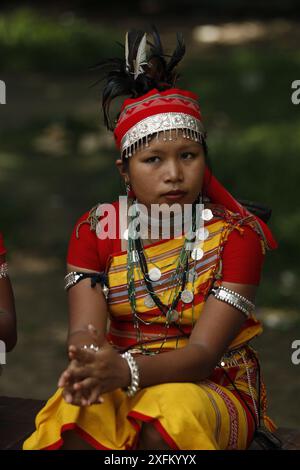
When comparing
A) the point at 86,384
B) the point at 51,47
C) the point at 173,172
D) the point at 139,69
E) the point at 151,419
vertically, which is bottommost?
the point at 151,419

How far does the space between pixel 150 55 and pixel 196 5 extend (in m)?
15.8

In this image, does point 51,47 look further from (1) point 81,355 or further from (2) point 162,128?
(1) point 81,355

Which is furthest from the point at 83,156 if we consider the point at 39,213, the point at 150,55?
the point at 150,55

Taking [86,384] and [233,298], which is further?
[233,298]

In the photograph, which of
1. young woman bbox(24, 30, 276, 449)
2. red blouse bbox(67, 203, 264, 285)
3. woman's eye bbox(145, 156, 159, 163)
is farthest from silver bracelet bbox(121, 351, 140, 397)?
woman's eye bbox(145, 156, 159, 163)

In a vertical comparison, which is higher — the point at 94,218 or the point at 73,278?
the point at 94,218

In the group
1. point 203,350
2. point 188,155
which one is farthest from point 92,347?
point 188,155

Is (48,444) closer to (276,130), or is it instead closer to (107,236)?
(107,236)

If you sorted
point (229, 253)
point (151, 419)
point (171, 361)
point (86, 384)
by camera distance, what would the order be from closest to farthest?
point (86, 384) → point (151, 419) → point (171, 361) → point (229, 253)

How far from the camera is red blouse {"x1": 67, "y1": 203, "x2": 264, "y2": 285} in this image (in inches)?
145

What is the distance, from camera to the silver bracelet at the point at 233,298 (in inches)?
143

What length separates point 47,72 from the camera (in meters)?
14.4

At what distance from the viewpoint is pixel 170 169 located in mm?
3607

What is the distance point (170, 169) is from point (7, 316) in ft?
2.83
